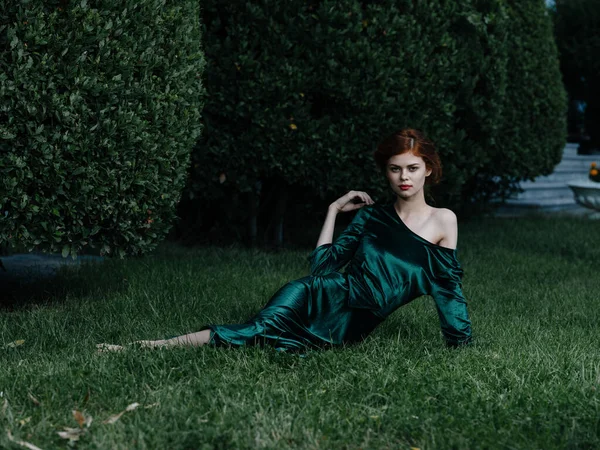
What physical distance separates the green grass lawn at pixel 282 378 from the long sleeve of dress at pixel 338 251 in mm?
408

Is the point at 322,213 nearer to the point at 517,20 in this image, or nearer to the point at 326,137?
the point at 326,137

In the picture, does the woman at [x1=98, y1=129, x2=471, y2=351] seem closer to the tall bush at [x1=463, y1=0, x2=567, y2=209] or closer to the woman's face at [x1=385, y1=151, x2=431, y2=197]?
the woman's face at [x1=385, y1=151, x2=431, y2=197]

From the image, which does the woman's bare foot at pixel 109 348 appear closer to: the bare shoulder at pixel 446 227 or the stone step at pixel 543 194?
the bare shoulder at pixel 446 227

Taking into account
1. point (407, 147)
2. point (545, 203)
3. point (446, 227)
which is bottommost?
point (545, 203)

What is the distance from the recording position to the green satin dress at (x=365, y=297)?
142 inches

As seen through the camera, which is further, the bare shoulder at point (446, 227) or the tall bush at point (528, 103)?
the tall bush at point (528, 103)

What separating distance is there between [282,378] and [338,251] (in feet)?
2.75

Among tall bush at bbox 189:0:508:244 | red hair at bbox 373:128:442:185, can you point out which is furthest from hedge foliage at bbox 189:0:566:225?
red hair at bbox 373:128:442:185

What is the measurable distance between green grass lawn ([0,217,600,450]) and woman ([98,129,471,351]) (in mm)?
122

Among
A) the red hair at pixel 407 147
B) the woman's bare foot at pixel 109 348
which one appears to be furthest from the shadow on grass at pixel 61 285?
the red hair at pixel 407 147

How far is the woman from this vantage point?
3.62m

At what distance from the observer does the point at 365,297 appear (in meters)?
3.68

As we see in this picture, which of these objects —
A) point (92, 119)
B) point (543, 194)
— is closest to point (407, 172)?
point (92, 119)

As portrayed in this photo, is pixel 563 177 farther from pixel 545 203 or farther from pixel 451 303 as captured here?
pixel 451 303
